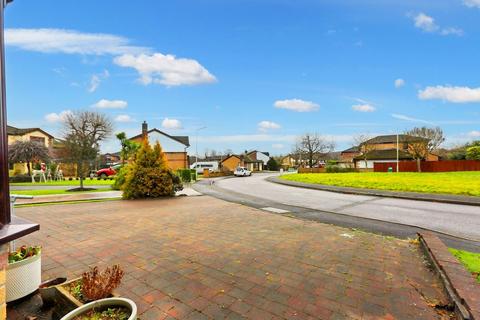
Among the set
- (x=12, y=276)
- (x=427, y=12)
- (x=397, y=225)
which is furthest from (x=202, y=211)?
(x=427, y=12)

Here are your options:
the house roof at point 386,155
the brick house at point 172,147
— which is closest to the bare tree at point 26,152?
the brick house at point 172,147

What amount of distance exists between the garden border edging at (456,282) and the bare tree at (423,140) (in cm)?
4993

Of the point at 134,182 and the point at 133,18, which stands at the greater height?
the point at 133,18

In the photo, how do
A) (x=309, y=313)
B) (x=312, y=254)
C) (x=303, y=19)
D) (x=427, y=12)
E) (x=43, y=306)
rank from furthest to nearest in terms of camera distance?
(x=303, y=19) → (x=427, y=12) → (x=312, y=254) → (x=43, y=306) → (x=309, y=313)

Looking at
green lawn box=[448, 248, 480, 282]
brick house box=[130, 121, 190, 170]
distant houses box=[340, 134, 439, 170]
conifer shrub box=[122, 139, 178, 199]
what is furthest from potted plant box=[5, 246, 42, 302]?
distant houses box=[340, 134, 439, 170]

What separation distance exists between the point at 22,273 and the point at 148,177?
11.6 metres

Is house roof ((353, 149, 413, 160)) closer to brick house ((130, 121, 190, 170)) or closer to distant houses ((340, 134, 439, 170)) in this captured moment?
distant houses ((340, 134, 439, 170))

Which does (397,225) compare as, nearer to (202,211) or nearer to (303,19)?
(202,211)

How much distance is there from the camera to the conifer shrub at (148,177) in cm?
1452

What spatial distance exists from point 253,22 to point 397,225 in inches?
468

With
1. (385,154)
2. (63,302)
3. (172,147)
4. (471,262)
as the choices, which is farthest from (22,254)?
(385,154)

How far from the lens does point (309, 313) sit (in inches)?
122

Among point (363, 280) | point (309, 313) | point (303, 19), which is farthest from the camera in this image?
point (303, 19)

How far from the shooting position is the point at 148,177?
14773mm
